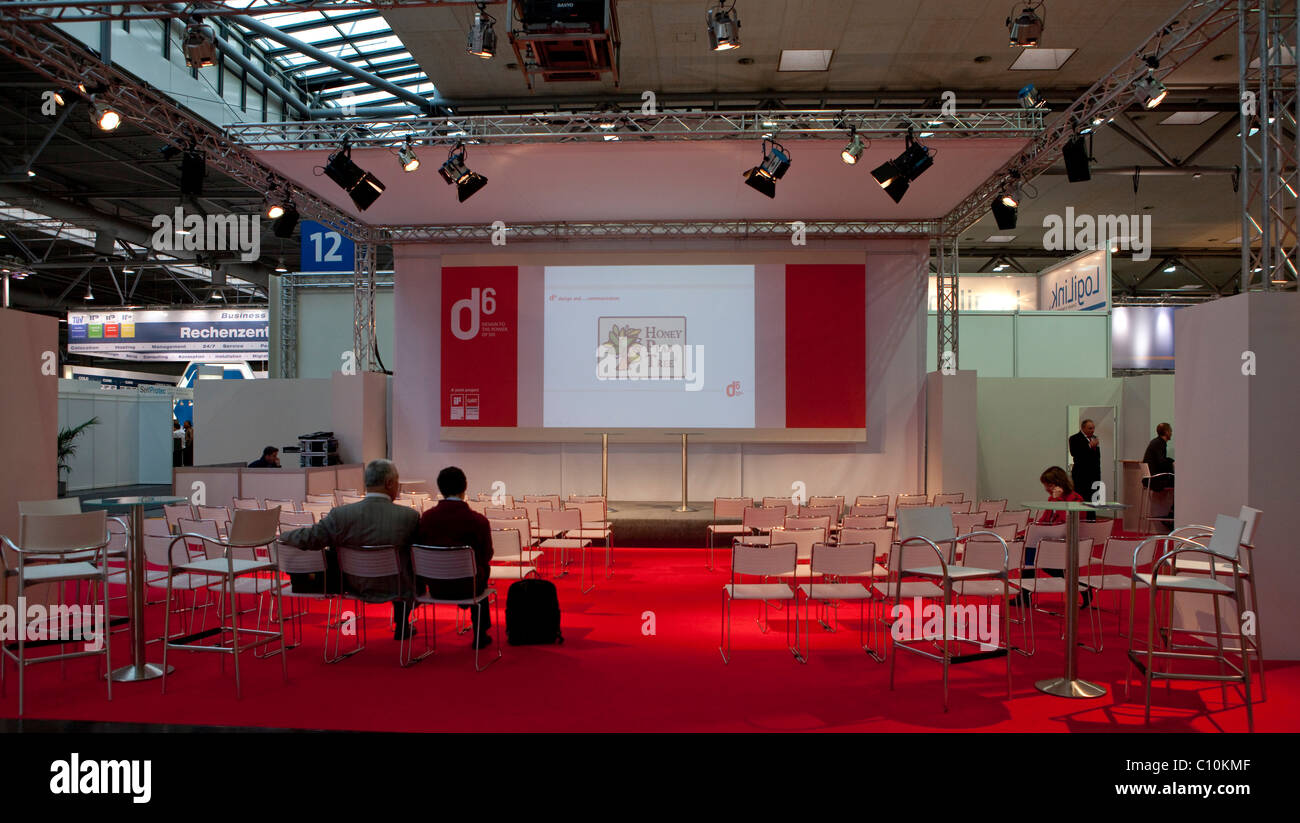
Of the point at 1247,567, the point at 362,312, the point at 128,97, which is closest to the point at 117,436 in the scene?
the point at 362,312

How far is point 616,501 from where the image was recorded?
12.2 metres

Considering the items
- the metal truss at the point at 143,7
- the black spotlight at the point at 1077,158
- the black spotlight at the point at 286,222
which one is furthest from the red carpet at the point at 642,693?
the black spotlight at the point at 286,222

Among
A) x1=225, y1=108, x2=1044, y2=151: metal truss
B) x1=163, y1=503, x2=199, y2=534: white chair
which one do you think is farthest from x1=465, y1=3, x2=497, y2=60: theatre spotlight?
x1=163, y1=503, x2=199, y2=534: white chair

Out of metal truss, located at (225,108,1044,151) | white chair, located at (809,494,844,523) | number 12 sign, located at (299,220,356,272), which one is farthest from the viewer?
number 12 sign, located at (299,220,356,272)

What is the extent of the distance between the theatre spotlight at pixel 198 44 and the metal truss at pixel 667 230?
5678mm

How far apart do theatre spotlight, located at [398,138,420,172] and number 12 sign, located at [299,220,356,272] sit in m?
4.50

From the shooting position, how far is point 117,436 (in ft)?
56.6

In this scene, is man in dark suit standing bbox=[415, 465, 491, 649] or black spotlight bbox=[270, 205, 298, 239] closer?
man in dark suit standing bbox=[415, 465, 491, 649]

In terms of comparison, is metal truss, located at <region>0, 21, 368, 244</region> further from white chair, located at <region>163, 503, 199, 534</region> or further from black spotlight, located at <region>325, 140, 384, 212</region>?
white chair, located at <region>163, 503, 199, 534</region>

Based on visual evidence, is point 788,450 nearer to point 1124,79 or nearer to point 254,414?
point 1124,79

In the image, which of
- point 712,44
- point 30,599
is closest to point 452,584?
point 30,599

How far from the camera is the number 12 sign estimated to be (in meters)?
12.5

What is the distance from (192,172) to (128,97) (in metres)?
0.86
